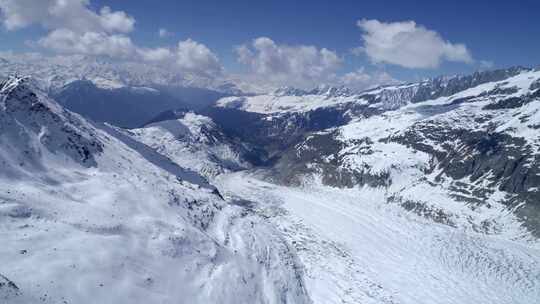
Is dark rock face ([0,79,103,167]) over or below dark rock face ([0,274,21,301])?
over

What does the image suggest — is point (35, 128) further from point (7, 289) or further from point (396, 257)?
point (396, 257)

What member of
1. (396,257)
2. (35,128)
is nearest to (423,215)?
(396,257)

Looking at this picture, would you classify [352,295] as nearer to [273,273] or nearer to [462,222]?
[273,273]

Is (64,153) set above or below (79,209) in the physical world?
above

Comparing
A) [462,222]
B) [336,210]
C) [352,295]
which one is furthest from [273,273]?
[462,222]

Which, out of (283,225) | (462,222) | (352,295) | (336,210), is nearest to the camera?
(352,295)

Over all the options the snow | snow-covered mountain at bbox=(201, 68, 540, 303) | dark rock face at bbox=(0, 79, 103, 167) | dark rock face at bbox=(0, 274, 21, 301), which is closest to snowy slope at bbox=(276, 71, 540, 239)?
snow-covered mountain at bbox=(201, 68, 540, 303)

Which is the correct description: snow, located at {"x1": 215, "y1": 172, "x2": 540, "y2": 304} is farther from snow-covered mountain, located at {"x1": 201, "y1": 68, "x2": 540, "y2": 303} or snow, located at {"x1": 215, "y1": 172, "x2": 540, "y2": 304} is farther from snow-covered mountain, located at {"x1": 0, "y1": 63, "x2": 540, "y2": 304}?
snow-covered mountain, located at {"x1": 0, "y1": 63, "x2": 540, "y2": 304}

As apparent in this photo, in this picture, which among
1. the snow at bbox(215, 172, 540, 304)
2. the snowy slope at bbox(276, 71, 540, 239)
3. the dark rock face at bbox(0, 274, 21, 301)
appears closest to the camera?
the dark rock face at bbox(0, 274, 21, 301)
